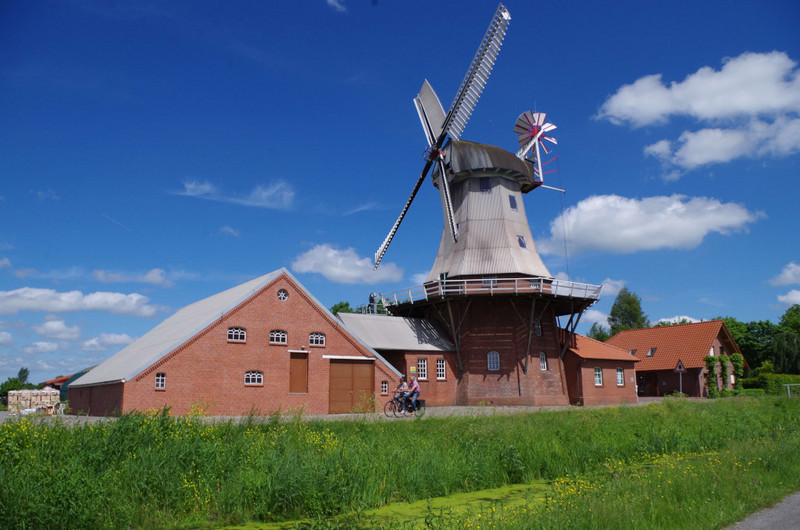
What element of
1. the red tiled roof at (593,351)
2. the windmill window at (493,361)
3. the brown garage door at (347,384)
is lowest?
the brown garage door at (347,384)

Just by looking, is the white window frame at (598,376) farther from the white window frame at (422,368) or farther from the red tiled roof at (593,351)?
the white window frame at (422,368)

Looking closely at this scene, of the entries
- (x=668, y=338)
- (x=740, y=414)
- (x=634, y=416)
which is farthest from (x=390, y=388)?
(x=668, y=338)

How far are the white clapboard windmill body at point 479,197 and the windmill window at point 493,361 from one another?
4.24 m

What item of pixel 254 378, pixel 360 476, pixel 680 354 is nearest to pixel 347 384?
pixel 254 378

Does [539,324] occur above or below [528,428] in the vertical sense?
above

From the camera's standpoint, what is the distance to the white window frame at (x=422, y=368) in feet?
103

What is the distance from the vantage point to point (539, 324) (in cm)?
3225

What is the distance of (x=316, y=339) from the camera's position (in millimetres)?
27047

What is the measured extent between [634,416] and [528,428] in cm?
553

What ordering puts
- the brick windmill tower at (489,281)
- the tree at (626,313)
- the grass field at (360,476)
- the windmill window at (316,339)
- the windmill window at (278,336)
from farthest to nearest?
the tree at (626,313) < the brick windmill tower at (489,281) < the windmill window at (316,339) < the windmill window at (278,336) < the grass field at (360,476)

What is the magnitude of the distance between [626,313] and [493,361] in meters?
60.0

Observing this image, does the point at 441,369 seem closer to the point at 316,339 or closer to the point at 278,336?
the point at 316,339

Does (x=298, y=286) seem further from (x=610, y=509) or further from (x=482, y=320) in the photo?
(x=610, y=509)

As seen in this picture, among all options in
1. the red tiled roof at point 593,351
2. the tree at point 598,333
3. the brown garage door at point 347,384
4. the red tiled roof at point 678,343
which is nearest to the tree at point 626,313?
the tree at point 598,333
